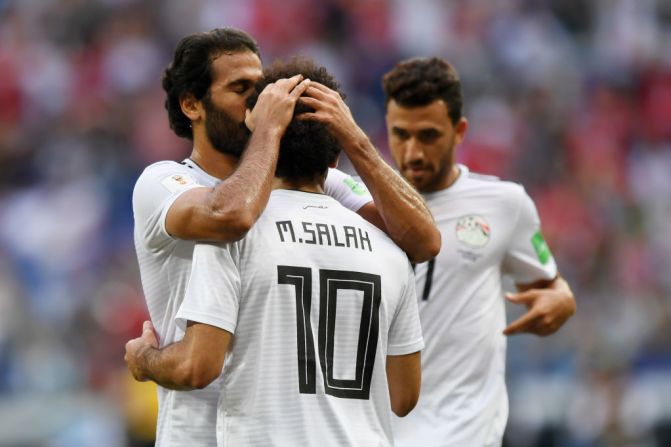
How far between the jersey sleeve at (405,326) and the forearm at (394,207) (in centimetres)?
9

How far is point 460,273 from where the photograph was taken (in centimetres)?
541

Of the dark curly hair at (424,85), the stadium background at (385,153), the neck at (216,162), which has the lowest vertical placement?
the stadium background at (385,153)

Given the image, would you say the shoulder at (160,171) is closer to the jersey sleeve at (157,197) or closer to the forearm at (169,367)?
the jersey sleeve at (157,197)

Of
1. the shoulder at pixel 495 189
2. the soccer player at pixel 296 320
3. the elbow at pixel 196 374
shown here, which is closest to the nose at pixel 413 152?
the shoulder at pixel 495 189

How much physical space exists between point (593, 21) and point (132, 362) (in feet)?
39.5

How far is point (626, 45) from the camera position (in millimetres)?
14586

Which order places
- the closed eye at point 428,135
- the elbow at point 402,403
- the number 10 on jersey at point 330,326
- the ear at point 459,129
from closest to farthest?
the number 10 on jersey at point 330,326 < the elbow at point 402,403 < the closed eye at point 428,135 < the ear at point 459,129

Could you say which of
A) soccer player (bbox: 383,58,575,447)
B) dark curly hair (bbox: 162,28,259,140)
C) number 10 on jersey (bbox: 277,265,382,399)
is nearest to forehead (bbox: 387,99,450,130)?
soccer player (bbox: 383,58,575,447)

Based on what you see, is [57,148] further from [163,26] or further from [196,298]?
[196,298]

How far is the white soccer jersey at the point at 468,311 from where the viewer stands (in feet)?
17.3

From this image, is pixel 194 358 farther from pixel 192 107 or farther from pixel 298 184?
pixel 192 107

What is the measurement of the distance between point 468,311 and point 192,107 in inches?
67.3

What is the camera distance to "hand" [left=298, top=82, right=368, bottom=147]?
12.3 ft

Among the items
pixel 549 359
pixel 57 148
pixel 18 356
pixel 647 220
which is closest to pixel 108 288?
pixel 18 356
